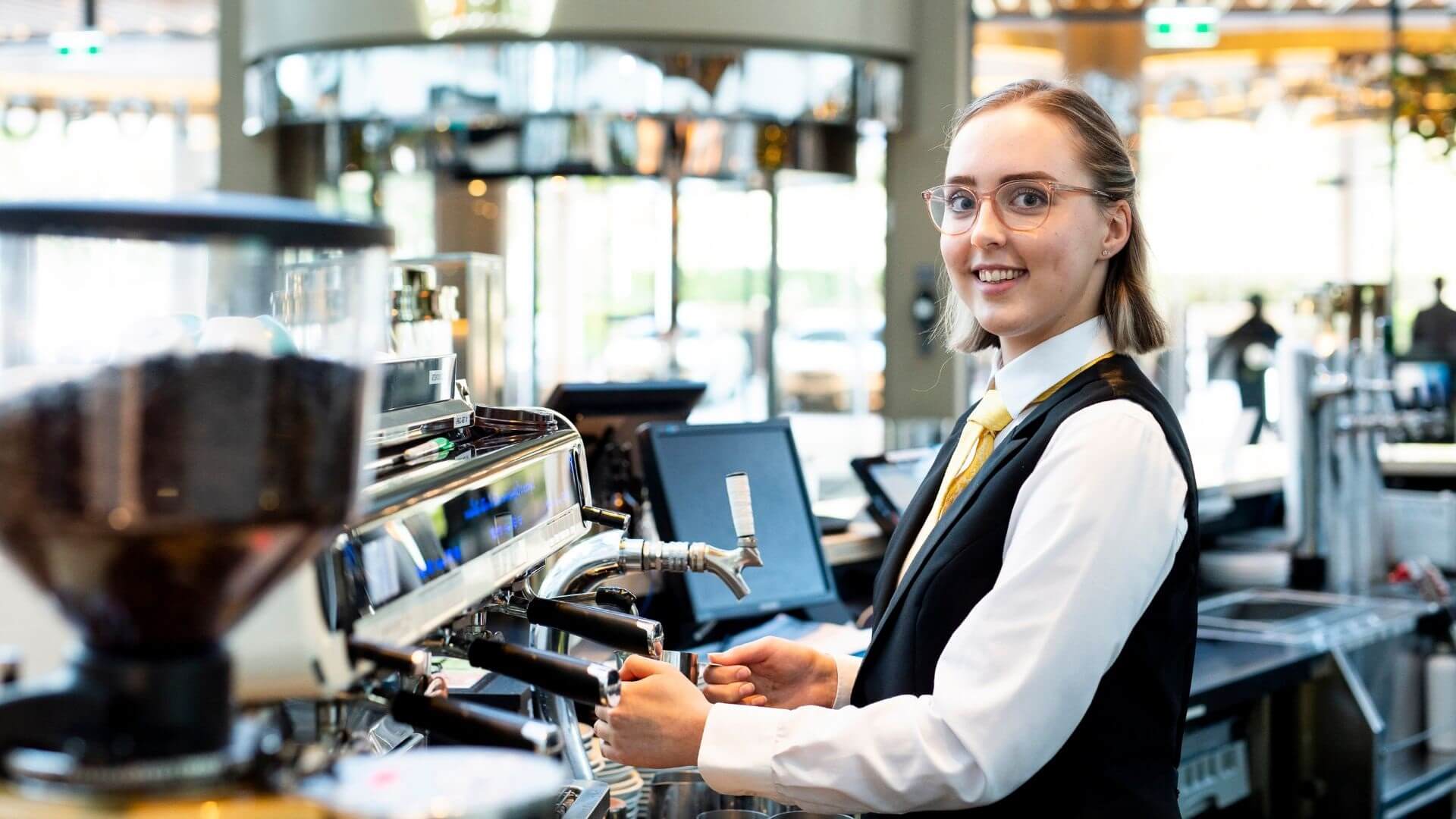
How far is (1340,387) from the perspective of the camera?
3.65m

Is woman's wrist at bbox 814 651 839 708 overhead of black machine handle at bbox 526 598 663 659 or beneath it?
beneath

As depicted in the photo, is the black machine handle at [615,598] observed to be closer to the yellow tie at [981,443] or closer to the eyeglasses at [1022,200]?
the yellow tie at [981,443]

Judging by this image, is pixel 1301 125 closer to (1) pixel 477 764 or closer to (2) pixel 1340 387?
(2) pixel 1340 387

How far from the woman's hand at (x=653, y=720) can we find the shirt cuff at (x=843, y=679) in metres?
0.35

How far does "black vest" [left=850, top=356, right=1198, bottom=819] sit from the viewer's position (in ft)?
4.50

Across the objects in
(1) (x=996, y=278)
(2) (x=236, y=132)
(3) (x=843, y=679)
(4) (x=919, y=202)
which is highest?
(2) (x=236, y=132)

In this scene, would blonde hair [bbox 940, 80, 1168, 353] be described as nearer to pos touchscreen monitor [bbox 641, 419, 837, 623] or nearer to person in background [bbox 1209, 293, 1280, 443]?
pos touchscreen monitor [bbox 641, 419, 837, 623]

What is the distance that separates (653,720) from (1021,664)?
12.7 inches

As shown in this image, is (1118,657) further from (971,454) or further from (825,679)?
(825,679)

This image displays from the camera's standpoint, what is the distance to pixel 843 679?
5.57 feet

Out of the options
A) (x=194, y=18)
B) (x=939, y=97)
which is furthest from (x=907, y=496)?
(x=194, y=18)

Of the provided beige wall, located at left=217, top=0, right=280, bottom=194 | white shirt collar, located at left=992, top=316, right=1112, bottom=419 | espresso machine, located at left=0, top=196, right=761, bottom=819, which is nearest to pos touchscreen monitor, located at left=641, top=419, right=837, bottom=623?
white shirt collar, located at left=992, top=316, right=1112, bottom=419

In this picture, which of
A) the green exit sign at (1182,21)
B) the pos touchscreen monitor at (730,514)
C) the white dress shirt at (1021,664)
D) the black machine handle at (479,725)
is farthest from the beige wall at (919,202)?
the black machine handle at (479,725)

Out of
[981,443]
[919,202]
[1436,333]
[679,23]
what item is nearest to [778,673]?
[981,443]
